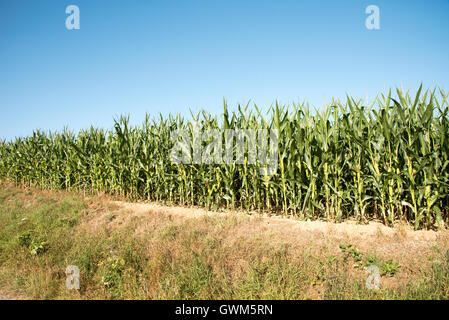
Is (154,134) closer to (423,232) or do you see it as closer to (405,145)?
(405,145)

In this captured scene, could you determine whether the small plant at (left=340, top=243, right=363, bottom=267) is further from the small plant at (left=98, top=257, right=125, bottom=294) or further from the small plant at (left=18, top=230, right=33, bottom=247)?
the small plant at (left=18, top=230, right=33, bottom=247)

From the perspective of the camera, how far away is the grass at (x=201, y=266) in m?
3.24

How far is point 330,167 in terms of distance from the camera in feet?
18.4

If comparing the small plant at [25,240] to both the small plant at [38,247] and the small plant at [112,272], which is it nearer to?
the small plant at [38,247]

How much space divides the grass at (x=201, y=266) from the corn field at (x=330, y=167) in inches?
48.2

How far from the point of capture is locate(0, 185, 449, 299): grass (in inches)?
127

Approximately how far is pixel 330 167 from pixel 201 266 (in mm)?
3447

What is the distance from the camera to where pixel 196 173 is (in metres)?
7.39

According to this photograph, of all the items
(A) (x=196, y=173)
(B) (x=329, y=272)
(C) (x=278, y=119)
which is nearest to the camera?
(B) (x=329, y=272)

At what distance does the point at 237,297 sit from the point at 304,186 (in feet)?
10.4

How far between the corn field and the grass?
1223 mm

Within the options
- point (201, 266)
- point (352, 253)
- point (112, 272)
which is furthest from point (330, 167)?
point (112, 272)

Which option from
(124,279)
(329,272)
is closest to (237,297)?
(329,272)

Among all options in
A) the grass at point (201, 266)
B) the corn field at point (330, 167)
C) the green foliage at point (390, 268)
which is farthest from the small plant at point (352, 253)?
the corn field at point (330, 167)
